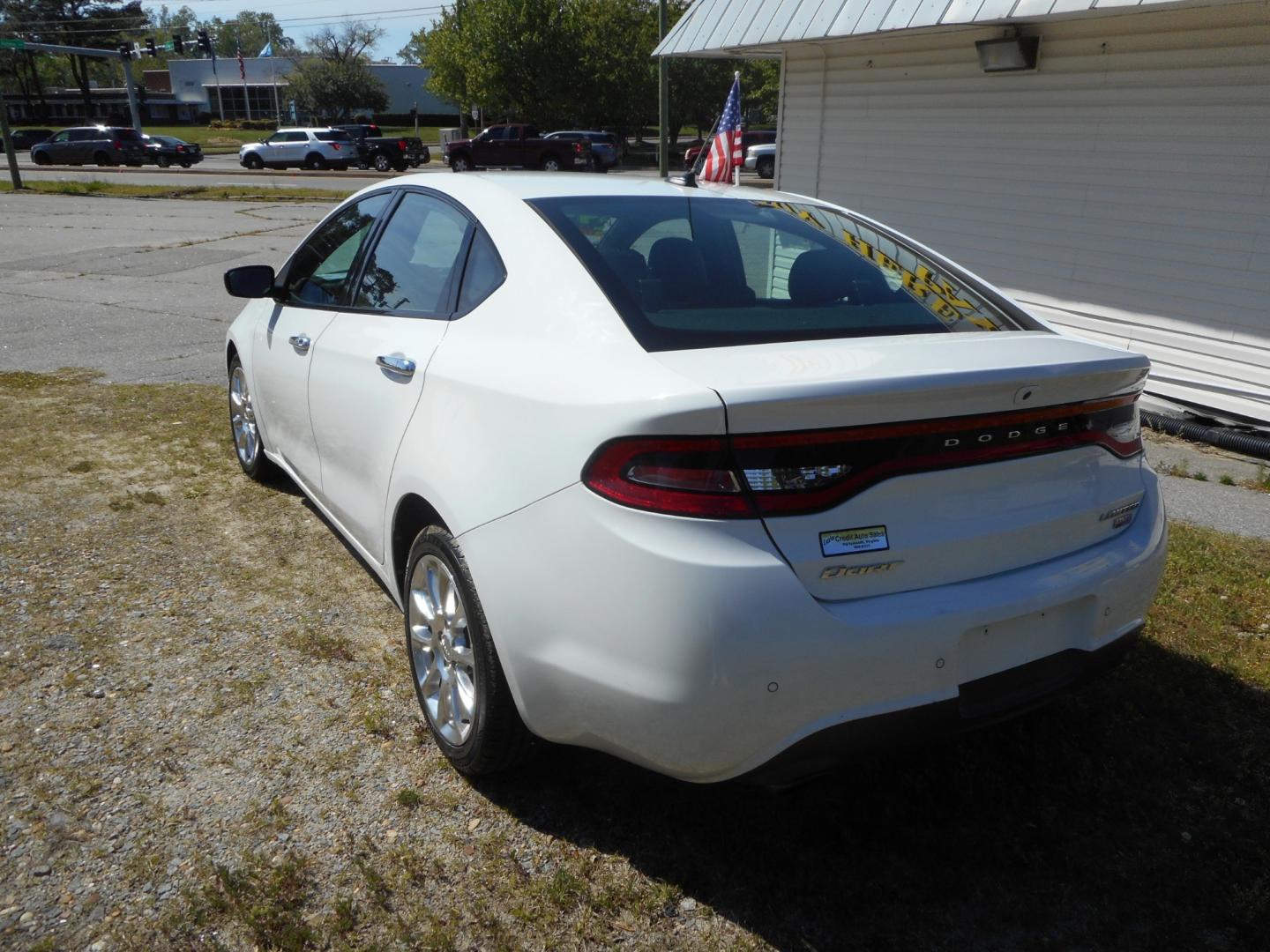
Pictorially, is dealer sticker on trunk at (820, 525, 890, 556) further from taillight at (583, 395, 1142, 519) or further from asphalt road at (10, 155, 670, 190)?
asphalt road at (10, 155, 670, 190)

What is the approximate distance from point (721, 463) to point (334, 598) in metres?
2.46

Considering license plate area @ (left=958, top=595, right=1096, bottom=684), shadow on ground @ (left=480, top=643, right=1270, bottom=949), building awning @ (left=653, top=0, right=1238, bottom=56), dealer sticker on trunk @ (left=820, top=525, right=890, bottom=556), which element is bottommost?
shadow on ground @ (left=480, top=643, right=1270, bottom=949)

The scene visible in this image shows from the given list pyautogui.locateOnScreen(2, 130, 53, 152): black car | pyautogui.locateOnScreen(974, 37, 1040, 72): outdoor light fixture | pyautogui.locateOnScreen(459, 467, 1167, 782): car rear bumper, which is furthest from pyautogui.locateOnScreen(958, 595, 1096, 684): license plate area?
pyautogui.locateOnScreen(2, 130, 53, 152): black car

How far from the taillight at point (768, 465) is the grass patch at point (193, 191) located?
24.7m

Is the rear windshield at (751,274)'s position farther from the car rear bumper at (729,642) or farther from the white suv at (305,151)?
the white suv at (305,151)

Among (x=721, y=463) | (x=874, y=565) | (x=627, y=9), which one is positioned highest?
(x=627, y=9)

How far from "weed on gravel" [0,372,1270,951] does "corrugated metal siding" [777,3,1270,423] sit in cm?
382

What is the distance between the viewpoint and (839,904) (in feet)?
7.97

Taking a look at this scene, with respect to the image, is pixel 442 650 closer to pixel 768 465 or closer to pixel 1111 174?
pixel 768 465

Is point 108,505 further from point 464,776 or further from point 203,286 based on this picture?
point 203,286

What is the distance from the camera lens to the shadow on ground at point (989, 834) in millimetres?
2381

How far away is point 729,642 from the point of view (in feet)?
6.72

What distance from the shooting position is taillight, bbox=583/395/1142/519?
2.08 m

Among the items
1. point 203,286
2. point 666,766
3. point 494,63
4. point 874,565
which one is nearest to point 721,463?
point 874,565
